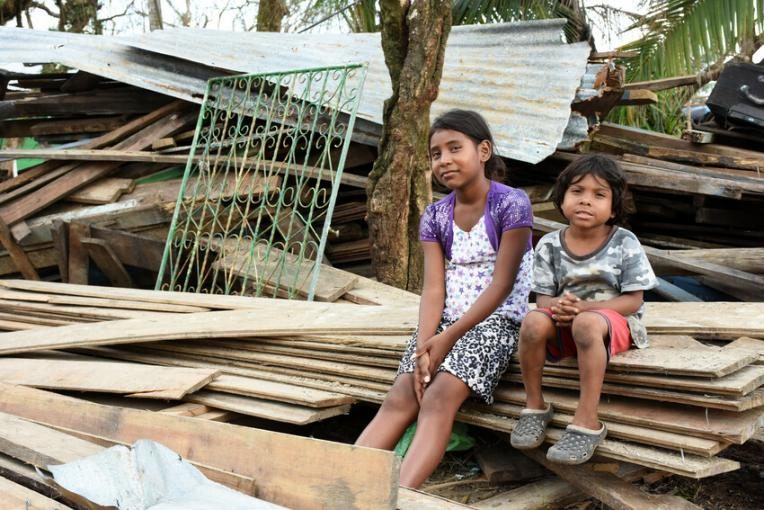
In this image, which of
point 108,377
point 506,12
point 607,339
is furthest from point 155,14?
point 607,339

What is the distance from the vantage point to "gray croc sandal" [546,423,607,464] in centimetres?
287

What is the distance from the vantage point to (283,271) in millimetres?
5867

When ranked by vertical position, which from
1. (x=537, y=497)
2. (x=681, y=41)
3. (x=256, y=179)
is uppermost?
(x=681, y=41)

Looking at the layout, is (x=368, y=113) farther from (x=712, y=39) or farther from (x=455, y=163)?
(x=712, y=39)

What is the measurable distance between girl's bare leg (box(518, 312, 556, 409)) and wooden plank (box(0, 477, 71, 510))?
159 centimetres

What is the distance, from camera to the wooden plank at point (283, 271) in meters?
5.54

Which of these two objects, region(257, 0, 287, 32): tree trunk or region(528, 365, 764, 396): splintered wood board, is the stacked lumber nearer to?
region(528, 365, 764, 396): splintered wood board

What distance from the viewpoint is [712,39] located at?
32.4ft

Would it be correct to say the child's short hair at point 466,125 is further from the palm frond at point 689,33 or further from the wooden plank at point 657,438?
the palm frond at point 689,33

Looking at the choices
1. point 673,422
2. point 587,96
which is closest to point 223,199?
point 587,96

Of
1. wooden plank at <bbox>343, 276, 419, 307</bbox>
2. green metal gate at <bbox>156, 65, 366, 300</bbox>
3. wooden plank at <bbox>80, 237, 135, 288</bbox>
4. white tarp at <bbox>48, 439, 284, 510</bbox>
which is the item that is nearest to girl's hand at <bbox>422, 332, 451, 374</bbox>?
white tarp at <bbox>48, 439, 284, 510</bbox>

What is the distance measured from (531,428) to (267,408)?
124 centimetres

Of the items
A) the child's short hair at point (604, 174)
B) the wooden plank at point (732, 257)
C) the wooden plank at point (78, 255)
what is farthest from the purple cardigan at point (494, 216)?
the wooden plank at point (78, 255)

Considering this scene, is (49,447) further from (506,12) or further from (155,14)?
(155,14)
